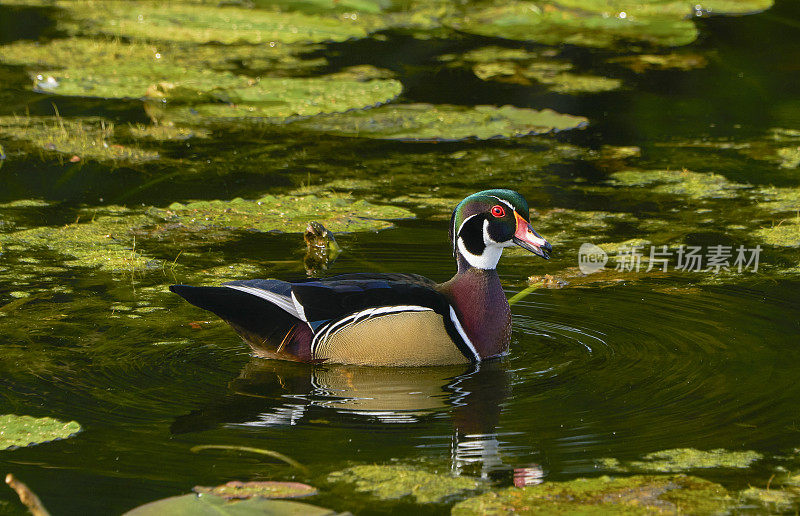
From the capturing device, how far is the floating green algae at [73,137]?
10562 millimetres

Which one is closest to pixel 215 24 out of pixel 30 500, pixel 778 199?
pixel 778 199

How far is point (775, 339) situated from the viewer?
6.95m

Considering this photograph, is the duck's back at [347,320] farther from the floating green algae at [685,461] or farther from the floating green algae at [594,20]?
the floating green algae at [594,20]

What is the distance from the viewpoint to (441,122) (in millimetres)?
11359

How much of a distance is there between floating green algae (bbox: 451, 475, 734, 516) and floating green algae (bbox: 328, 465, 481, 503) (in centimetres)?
14

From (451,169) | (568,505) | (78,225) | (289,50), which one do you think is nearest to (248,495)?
(568,505)

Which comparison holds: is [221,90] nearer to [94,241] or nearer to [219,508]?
[94,241]

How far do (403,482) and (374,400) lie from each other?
1.21 m

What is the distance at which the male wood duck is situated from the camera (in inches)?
268

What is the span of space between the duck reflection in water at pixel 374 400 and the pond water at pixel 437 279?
0.02m

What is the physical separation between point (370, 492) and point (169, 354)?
2150 millimetres

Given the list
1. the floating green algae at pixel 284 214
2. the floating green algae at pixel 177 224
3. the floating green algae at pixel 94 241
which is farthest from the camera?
the floating green algae at pixel 284 214

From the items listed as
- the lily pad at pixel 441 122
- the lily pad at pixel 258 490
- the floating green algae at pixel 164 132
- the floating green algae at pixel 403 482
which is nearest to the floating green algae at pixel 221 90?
the lily pad at pixel 441 122

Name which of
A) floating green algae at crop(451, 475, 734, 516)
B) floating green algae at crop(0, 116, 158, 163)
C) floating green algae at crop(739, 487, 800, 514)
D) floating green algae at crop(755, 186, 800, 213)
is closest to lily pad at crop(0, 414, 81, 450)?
floating green algae at crop(451, 475, 734, 516)
